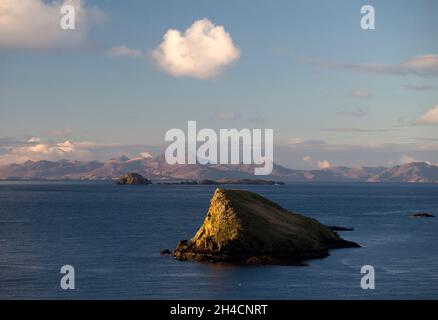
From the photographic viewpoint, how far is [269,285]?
7144 cm

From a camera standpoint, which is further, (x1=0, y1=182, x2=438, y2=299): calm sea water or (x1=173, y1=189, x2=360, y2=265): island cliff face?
(x1=173, y1=189, x2=360, y2=265): island cliff face

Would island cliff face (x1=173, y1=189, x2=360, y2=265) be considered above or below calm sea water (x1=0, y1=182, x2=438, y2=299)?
above

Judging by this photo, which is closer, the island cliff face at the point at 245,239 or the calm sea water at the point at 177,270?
the calm sea water at the point at 177,270

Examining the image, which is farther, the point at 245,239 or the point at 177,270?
the point at 245,239

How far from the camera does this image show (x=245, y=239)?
3568 inches

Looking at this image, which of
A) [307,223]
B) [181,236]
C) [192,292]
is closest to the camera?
[192,292]

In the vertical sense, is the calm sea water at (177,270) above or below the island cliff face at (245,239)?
below

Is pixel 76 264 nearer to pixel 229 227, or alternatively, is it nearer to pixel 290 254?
pixel 229 227

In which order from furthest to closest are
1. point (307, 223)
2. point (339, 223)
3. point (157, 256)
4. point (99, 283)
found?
point (339, 223)
point (307, 223)
point (157, 256)
point (99, 283)

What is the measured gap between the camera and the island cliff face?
89.3 m

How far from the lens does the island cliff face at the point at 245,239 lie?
8931 cm

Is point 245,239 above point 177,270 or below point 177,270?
above
